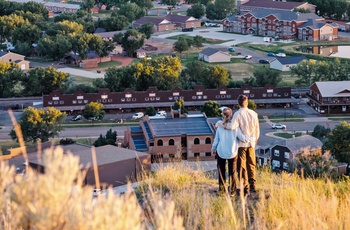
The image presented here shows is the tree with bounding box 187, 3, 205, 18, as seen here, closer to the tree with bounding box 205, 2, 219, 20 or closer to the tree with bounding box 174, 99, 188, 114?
the tree with bounding box 205, 2, 219, 20

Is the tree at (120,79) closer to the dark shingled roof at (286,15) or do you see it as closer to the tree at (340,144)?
the tree at (340,144)

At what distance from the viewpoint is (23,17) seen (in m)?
29.4

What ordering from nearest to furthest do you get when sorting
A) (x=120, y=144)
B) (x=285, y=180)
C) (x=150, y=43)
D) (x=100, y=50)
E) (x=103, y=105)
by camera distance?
(x=285, y=180), (x=120, y=144), (x=103, y=105), (x=100, y=50), (x=150, y=43)

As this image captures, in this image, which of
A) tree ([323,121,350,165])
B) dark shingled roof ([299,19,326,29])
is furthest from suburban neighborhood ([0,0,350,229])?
dark shingled roof ([299,19,326,29])

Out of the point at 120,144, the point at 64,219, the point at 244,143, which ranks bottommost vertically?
the point at 120,144

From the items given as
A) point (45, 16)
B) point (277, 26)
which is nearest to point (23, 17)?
point (45, 16)

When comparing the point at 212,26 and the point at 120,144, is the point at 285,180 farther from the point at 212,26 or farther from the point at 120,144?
the point at 212,26

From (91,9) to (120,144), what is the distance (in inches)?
929

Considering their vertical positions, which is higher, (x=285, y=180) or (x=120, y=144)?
(x=285, y=180)

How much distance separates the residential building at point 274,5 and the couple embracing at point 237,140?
28.1 metres

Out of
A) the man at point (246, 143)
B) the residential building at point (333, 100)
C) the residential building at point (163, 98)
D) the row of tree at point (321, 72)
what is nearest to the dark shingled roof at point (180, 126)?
the residential building at point (163, 98)

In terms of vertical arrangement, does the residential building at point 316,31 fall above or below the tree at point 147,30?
below

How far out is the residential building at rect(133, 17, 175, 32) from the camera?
29902mm

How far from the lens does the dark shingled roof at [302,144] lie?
37.0 ft
